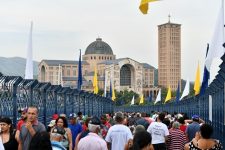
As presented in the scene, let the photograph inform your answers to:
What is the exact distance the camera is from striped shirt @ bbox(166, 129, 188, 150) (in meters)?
11.7

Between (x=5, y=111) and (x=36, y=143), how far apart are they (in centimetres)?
640

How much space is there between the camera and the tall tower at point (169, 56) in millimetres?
195250

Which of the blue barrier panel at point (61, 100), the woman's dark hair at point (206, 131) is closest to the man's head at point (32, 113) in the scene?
the woman's dark hair at point (206, 131)

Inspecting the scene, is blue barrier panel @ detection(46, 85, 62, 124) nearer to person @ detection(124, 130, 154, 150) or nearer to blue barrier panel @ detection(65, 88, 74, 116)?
blue barrier panel @ detection(65, 88, 74, 116)

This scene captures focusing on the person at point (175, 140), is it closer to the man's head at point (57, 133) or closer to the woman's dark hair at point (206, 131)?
the man's head at point (57, 133)

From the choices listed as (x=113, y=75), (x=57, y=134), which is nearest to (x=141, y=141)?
(x=57, y=134)

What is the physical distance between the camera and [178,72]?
19750 cm

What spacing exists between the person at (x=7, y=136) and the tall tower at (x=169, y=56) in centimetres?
18641

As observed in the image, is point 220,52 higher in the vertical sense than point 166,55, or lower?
lower

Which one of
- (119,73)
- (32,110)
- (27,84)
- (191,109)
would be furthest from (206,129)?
(119,73)

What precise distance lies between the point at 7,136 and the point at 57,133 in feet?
3.16

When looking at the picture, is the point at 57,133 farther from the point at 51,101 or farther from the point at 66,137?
the point at 51,101

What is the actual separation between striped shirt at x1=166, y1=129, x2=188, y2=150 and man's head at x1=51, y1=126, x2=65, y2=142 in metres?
3.15

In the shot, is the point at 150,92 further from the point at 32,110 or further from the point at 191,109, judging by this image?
the point at 32,110
